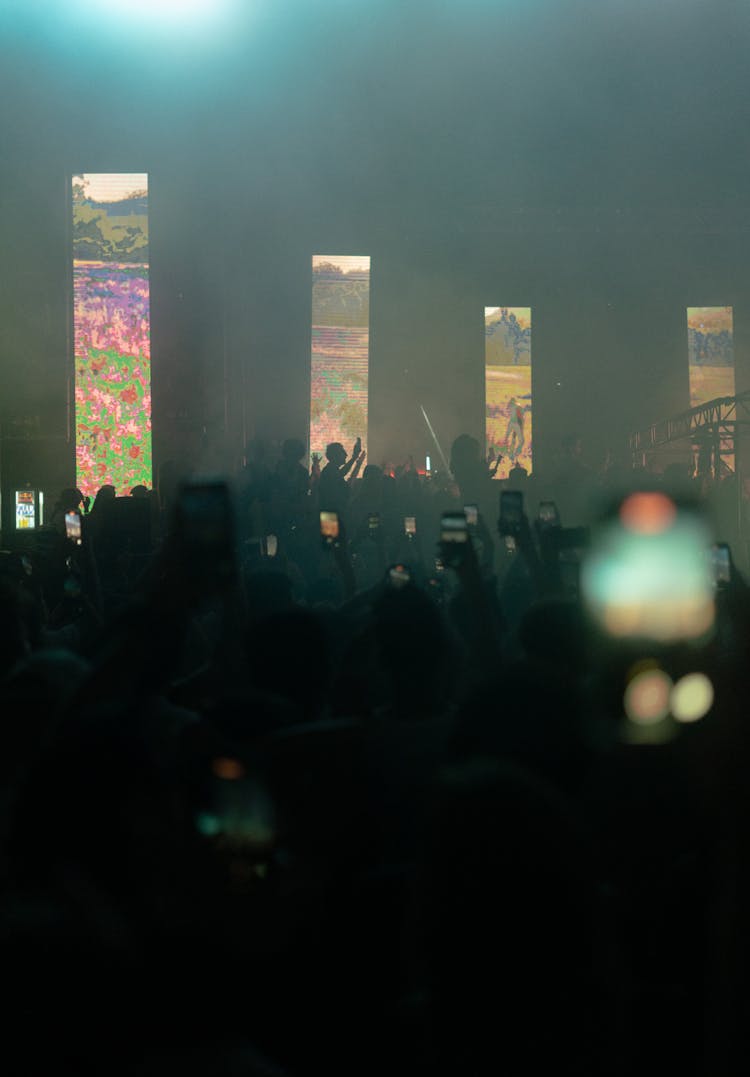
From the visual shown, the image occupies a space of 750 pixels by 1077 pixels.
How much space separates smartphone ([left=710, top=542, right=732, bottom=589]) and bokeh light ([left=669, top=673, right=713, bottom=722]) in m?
1.18

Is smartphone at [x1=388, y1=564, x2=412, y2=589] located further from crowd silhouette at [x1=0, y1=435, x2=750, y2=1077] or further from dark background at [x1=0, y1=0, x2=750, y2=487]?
dark background at [x1=0, y1=0, x2=750, y2=487]

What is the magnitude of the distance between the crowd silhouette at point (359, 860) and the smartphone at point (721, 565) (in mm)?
593

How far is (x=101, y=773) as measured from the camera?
1453mm

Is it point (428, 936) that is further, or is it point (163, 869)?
point (163, 869)

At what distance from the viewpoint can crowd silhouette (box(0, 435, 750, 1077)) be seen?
1137 mm

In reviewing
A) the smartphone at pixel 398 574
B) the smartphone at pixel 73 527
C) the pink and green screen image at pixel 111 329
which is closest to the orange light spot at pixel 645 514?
the smartphone at pixel 398 574

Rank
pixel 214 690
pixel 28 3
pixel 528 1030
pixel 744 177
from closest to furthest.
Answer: pixel 528 1030, pixel 214 690, pixel 28 3, pixel 744 177

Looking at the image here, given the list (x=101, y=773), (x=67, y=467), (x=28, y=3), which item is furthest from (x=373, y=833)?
(x=67, y=467)

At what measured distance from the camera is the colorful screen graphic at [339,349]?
16250 millimetres

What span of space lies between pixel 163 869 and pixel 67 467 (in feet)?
42.0

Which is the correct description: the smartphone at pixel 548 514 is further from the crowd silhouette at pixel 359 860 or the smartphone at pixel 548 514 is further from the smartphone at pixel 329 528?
the crowd silhouette at pixel 359 860

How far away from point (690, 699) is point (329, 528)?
3.05m

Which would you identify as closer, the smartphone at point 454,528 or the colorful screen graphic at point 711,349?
the smartphone at point 454,528

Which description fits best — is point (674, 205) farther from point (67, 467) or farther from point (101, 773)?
point (101, 773)
